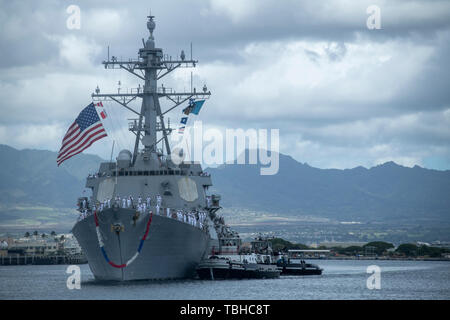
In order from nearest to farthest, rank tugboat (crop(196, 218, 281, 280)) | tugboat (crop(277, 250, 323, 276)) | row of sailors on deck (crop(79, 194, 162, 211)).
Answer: row of sailors on deck (crop(79, 194, 162, 211)) < tugboat (crop(196, 218, 281, 280)) < tugboat (crop(277, 250, 323, 276))

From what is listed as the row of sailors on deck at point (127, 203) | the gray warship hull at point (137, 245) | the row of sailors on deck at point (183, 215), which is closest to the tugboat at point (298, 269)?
the row of sailors on deck at point (183, 215)

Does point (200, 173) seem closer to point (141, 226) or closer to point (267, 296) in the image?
point (141, 226)

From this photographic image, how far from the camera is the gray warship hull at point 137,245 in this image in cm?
4803

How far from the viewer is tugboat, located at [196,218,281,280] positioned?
55.0 m

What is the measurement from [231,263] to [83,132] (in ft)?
47.2

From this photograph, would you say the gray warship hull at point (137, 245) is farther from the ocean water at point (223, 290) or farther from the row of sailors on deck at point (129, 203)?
the row of sailors on deck at point (129, 203)

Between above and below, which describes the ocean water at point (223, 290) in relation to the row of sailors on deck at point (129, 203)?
below

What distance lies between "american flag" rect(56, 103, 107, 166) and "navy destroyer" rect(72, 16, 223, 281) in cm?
365

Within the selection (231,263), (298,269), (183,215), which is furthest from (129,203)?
(298,269)

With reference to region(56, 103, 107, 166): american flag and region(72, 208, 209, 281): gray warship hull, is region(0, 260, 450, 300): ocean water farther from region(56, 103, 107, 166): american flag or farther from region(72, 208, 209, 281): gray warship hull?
region(56, 103, 107, 166): american flag

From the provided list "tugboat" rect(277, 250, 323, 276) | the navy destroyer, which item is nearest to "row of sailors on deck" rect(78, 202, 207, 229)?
the navy destroyer

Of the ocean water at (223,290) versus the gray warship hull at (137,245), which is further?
the gray warship hull at (137,245)
